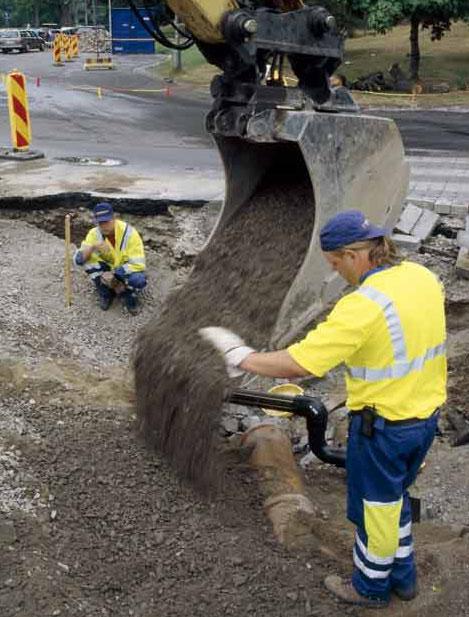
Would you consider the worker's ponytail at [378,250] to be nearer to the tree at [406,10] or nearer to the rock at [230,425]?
the rock at [230,425]

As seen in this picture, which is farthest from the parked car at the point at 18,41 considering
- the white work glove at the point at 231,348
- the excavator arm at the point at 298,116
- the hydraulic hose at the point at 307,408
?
the white work glove at the point at 231,348

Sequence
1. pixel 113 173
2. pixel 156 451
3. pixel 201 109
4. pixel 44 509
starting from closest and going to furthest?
pixel 44 509
pixel 156 451
pixel 113 173
pixel 201 109

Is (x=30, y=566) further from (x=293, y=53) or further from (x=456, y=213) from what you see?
(x=456, y=213)

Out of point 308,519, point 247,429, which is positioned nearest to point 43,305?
point 247,429

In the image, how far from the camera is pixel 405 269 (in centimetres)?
331

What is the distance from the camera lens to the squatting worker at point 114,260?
7.12 metres

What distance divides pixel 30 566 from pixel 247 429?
220cm

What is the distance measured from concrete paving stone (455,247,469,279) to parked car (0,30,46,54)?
120 feet

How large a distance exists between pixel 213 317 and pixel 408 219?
11.8ft

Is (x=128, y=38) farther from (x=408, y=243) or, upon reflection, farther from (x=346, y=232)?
(x=346, y=232)

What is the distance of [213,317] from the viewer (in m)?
4.90

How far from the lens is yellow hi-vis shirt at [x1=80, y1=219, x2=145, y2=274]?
23.4 ft

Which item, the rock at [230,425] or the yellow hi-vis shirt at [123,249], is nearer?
the rock at [230,425]

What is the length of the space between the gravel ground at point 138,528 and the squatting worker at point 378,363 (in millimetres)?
502
